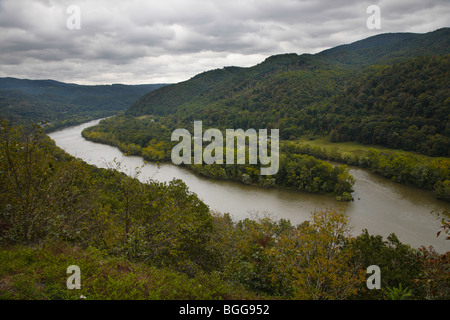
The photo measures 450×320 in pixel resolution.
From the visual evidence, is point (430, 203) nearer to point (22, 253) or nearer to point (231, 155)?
point (231, 155)

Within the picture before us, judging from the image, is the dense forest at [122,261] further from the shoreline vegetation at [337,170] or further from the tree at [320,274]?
the shoreline vegetation at [337,170]

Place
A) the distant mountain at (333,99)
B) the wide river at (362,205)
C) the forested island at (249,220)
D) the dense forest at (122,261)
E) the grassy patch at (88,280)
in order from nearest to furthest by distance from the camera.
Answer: the grassy patch at (88,280)
the dense forest at (122,261)
the forested island at (249,220)
the wide river at (362,205)
the distant mountain at (333,99)

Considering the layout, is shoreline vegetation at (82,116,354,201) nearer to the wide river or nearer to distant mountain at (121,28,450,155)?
the wide river

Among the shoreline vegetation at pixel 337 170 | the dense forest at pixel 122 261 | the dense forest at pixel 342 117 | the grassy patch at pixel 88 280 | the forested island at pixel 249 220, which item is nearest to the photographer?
the grassy patch at pixel 88 280

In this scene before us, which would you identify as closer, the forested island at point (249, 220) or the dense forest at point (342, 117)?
the forested island at point (249, 220)

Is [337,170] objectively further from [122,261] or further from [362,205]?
[122,261]

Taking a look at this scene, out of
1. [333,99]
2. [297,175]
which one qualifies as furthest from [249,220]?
[333,99]

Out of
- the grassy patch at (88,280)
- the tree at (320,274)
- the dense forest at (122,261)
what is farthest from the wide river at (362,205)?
the grassy patch at (88,280)
